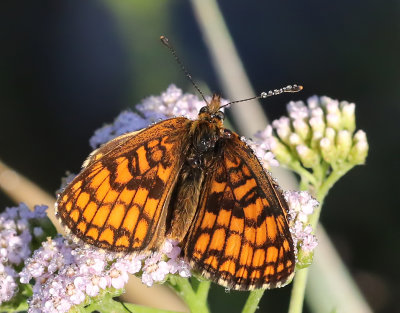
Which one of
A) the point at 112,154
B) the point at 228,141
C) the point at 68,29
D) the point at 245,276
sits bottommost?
the point at 245,276

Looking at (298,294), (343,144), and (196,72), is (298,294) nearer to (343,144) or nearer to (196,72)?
(343,144)

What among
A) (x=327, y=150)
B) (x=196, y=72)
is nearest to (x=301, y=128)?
(x=327, y=150)

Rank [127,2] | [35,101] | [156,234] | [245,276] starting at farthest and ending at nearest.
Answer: [35,101] < [127,2] < [156,234] < [245,276]

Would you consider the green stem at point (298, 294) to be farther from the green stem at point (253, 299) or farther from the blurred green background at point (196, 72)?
the blurred green background at point (196, 72)

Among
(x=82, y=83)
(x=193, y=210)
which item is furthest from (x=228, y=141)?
(x=82, y=83)

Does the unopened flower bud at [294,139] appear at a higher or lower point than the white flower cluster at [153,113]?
lower

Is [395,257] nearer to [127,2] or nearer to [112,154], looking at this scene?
[112,154]

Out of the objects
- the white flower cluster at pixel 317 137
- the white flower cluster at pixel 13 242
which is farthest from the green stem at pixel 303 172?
the white flower cluster at pixel 13 242
